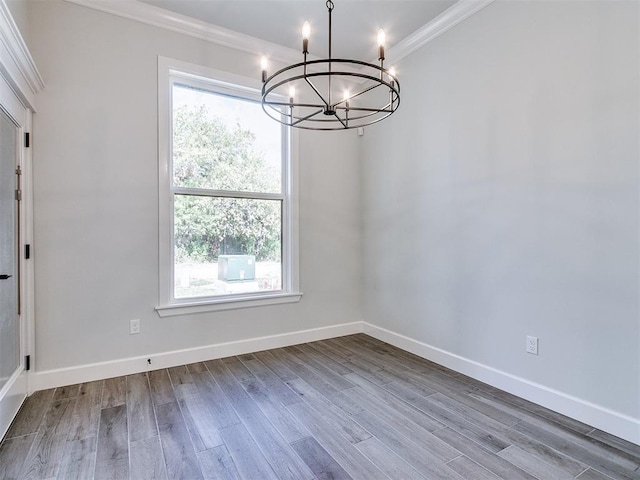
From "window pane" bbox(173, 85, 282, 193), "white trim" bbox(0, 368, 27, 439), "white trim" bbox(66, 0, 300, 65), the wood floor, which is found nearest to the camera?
the wood floor

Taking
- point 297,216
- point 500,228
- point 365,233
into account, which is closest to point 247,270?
point 297,216

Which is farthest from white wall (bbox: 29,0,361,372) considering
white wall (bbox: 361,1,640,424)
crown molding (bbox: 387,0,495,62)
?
white wall (bbox: 361,1,640,424)

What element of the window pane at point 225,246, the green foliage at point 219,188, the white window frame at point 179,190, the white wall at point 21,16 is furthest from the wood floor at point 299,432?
the white wall at point 21,16

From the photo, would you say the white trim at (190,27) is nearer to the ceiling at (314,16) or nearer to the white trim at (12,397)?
the ceiling at (314,16)

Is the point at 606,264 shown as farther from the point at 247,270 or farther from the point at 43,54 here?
→ the point at 43,54

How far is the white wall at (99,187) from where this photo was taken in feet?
8.46

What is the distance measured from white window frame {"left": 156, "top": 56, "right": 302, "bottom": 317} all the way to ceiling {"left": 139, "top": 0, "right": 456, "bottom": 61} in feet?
1.40

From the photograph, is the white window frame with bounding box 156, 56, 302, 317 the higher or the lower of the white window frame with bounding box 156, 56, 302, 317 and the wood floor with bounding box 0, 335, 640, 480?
the higher

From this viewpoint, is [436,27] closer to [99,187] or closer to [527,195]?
[527,195]

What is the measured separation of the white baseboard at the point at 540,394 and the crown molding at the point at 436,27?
2.82 meters

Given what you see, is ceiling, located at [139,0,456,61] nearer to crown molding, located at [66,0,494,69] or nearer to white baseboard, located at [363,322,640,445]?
crown molding, located at [66,0,494,69]

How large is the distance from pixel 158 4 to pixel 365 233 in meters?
2.88

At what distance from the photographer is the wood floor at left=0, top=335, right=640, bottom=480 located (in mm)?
1717

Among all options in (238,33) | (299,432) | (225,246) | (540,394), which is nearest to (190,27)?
(238,33)
